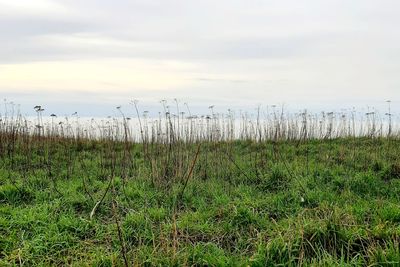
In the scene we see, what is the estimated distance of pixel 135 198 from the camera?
4953mm

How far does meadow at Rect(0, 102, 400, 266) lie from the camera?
3238mm

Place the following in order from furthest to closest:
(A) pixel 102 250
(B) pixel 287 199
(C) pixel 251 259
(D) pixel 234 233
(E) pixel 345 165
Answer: (E) pixel 345 165 < (B) pixel 287 199 < (D) pixel 234 233 < (A) pixel 102 250 < (C) pixel 251 259

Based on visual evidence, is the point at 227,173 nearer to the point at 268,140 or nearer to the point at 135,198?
the point at 135,198

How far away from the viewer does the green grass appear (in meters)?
3.23

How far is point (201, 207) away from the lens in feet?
15.1

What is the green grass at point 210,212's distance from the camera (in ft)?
10.6

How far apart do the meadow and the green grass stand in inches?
0.5

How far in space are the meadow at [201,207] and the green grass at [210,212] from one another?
1 centimetres

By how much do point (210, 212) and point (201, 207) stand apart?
0.28 meters

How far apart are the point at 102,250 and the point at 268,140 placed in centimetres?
633

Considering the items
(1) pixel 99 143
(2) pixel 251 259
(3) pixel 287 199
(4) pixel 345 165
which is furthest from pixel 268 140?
(2) pixel 251 259

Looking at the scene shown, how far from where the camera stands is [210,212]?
435 centimetres

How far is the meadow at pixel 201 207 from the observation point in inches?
127

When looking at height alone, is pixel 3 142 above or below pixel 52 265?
above
